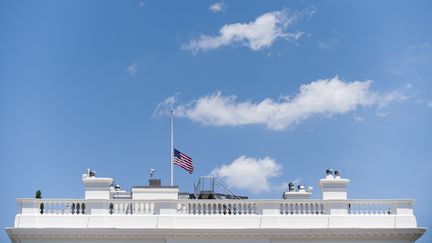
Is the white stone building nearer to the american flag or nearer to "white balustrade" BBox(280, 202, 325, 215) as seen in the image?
"white balustrade" BBox(280, 202, 325, 215)

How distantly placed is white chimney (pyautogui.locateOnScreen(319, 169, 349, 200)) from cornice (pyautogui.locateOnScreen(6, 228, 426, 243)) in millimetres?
1902

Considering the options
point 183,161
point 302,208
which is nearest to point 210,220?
point 302,208

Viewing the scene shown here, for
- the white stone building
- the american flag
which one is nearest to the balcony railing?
the white stone building

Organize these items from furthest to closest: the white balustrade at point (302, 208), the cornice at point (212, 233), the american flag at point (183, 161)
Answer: the american flag at point (183, 161)
the white balustrade at point (302, 208)
the cornice at point (212, 233)

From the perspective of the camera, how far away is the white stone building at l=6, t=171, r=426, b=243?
1569 inches

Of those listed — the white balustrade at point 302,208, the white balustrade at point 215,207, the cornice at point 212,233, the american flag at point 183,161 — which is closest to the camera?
the cornice at point 212,233

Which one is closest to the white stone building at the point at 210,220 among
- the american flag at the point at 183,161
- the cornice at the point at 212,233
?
the cornice at the point at 212,233

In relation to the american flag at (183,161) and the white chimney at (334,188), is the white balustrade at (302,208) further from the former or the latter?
→ the american flag at (183,161)

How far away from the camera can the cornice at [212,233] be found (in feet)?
130

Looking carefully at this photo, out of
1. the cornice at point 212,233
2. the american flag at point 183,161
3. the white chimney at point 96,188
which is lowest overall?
the cornice at point 212,233

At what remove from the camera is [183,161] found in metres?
48.1

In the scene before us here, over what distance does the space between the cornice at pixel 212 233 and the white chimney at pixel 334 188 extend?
6.24 feet

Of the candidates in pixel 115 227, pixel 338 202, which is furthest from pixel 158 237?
pixel 338 202

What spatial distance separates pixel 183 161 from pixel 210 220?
808 cm
